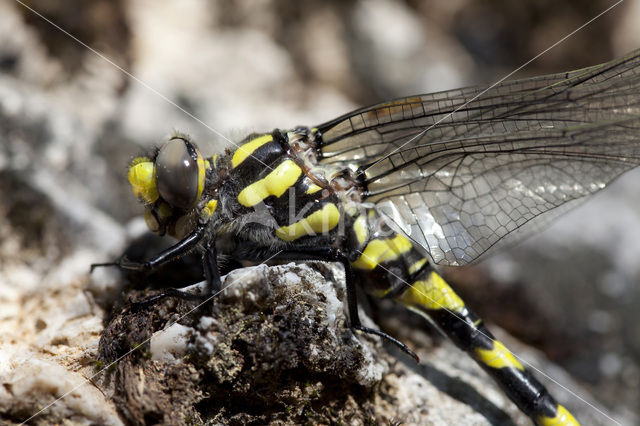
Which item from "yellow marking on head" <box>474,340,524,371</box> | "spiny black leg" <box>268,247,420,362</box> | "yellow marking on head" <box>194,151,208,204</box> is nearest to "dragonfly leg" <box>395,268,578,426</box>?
"yellow marking on head" <box>474,340,524,371</box>

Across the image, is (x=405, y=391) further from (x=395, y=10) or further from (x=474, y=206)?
(x=395, y=10)

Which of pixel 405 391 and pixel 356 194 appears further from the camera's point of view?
pixel 356 194

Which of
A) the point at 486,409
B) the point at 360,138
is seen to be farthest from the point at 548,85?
the point at 486,409

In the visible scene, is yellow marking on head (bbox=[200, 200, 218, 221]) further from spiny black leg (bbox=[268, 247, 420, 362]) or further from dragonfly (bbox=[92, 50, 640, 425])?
spiny black leg (bbox=[268, 247, 420, 362])

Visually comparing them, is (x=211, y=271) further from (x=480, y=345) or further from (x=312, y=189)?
(x=480, y=345)

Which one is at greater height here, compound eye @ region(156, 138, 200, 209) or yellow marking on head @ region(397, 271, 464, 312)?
compound eye @ region(156, 138, 200, 209)

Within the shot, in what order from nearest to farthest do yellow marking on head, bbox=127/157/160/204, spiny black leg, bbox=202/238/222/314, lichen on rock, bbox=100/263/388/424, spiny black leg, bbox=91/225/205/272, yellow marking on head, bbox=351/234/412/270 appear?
lichen on rock, bbox=100/263/388/424 < spiny black leg, bbox=202/238/222/314 < spiny black leg, bbox=91/225/205/272 < yellow marking on head, bbox=127/157/160/204 < yellow marking on head, bbox=351/234/412/270

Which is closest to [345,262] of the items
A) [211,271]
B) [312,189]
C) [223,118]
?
[312,189]
